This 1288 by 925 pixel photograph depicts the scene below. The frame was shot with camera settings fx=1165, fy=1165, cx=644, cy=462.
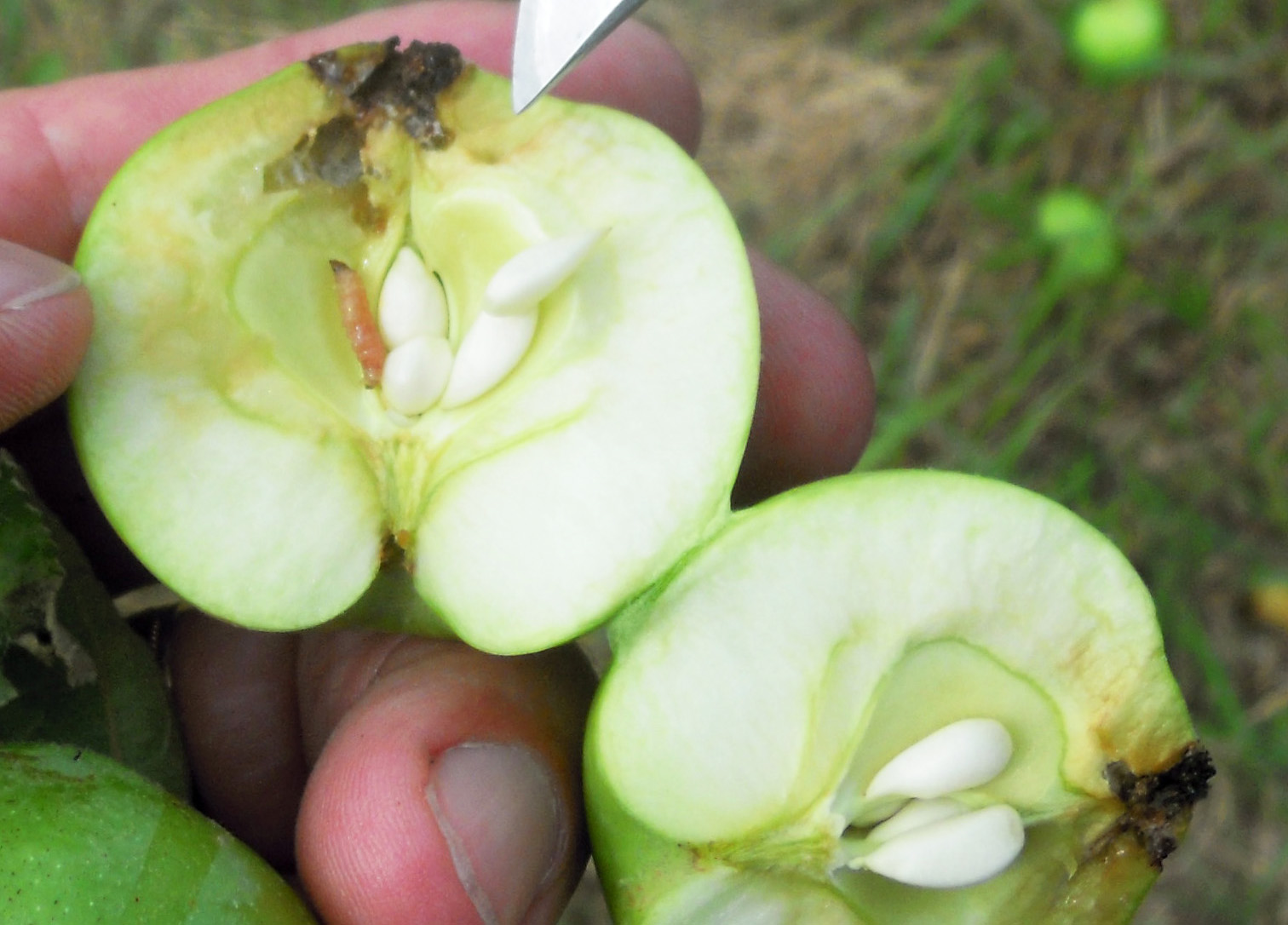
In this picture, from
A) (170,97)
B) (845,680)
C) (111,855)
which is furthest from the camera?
(170,97)

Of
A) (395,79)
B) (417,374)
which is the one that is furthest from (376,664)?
(395,79)

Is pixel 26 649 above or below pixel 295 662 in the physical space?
above

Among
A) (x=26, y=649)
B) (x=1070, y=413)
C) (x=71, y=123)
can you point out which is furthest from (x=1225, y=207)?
(x=26, y=649)

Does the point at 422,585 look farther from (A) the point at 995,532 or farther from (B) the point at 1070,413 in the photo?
(B) the point at 1070,413

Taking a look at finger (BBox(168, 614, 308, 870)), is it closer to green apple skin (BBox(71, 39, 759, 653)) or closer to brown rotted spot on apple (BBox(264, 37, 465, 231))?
green apple skin (BBox(71, 39, 759, 653))

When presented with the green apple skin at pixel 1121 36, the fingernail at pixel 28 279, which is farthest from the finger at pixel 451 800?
the green apple skin at pixel 1121 36

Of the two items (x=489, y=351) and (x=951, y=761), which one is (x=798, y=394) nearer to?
(x=489, y=351)

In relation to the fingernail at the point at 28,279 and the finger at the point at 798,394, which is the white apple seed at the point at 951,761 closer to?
the finger at the point at 798,394
